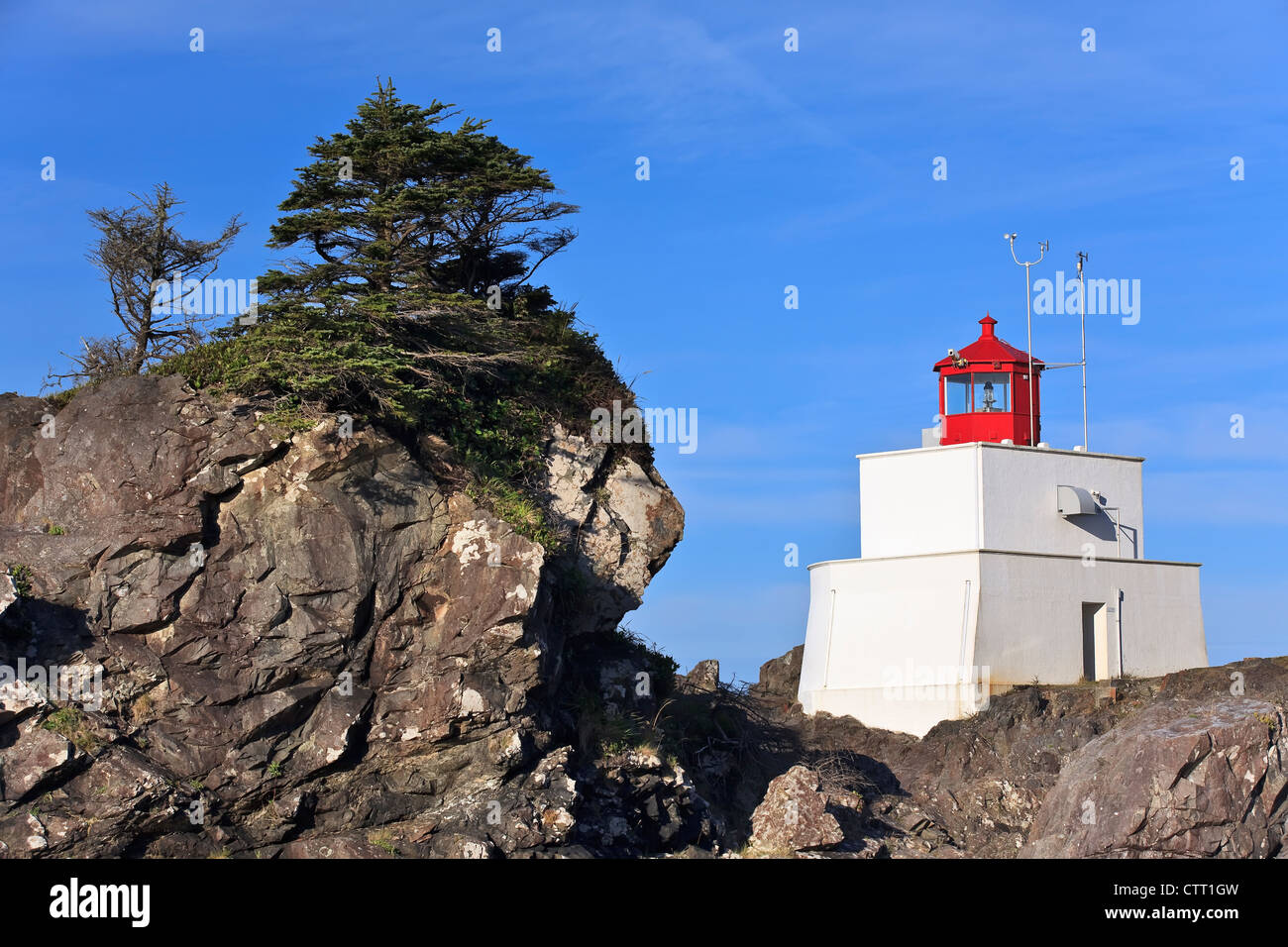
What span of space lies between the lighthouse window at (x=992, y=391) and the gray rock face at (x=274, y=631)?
19.6 m

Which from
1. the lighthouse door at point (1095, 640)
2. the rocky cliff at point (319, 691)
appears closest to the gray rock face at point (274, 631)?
the rocky cliff at point (319, 691)

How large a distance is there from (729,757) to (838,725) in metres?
9.10

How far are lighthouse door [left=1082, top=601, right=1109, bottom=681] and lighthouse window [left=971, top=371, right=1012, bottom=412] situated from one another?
5.63 metres

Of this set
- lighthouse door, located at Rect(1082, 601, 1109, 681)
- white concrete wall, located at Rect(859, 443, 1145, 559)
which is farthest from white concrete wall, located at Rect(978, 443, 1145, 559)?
lighthouse door, located at Rect(1082, 601, 1109, 681)

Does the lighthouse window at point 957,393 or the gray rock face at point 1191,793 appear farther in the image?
the lighthouse window at point 957,393

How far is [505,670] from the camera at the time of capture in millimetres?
20141

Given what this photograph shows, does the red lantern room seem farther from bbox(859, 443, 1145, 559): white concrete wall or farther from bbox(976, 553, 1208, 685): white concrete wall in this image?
bbox(976, 553, 1208, 685): white concrete wall

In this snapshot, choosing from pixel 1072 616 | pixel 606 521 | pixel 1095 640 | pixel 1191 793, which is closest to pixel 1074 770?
pixel 1191 793

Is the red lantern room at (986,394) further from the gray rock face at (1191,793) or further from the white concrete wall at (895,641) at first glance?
the gray rock face at (1191,793)

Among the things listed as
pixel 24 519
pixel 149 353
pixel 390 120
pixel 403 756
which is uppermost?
pixel 390 120

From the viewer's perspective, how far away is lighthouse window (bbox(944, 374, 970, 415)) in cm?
3728

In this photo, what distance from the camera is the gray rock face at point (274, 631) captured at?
61.4 ft

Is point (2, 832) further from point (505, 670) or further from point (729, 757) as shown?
point (729, 757)
